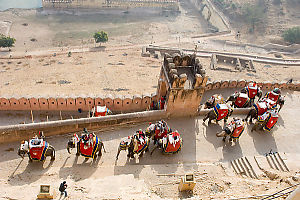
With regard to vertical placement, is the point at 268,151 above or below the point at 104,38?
below

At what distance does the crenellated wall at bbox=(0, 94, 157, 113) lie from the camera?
46.3 ft

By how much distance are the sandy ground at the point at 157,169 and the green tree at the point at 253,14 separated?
45521 mm

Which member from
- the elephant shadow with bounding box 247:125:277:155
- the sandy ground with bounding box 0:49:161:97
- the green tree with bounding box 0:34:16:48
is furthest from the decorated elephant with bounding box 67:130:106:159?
the green tree with bounding box 0:34:16:48

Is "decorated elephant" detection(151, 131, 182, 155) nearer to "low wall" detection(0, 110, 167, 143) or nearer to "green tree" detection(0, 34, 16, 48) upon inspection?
"low wall" detection(0, 110, 167, 143)

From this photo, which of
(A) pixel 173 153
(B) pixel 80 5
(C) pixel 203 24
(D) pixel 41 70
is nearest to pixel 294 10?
(C) pixel 203 24

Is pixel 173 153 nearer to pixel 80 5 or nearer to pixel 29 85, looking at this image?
pixel 29 85

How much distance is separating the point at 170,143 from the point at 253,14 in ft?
175

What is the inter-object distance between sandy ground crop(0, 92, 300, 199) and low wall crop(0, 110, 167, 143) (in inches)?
14.4

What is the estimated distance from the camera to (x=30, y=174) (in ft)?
35.6

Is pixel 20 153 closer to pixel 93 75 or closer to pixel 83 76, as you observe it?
pixel 83 76

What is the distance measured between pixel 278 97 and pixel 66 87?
48.7 feet

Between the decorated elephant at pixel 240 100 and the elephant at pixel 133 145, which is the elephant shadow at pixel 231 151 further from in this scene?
the elephant at pixel 133 145

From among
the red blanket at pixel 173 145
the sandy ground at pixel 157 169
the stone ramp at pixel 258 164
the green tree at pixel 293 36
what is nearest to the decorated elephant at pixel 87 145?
the sandy ground at pixel 157 169

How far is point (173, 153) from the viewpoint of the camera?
1212 centimetres
